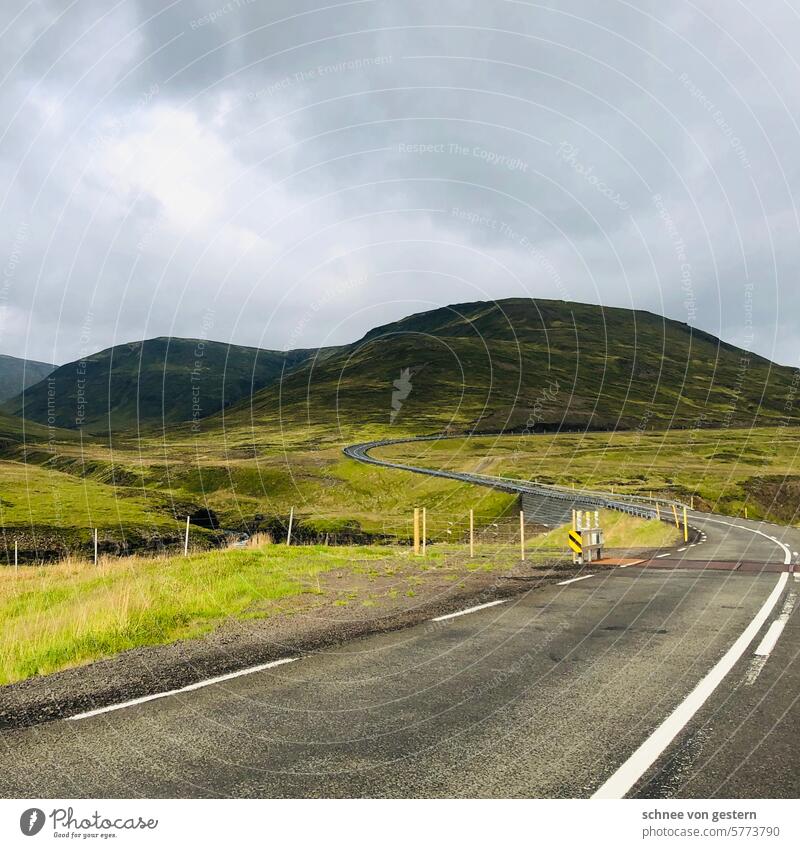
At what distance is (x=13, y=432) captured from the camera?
623 feet

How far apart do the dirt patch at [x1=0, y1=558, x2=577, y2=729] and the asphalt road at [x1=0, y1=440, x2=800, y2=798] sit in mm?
522

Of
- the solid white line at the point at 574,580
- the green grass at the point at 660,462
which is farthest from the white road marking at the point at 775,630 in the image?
the green grass at the point at 660,462

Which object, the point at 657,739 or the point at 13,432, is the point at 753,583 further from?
the point at 13,432

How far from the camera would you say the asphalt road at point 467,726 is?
14.4 feet

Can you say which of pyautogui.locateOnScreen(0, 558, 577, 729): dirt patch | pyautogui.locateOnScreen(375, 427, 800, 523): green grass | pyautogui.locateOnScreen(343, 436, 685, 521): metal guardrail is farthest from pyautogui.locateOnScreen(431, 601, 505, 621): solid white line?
pyautogui.locateOnScreen(375, 427, 800, 523): green grass

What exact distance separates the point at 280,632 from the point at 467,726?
4.66 metres
